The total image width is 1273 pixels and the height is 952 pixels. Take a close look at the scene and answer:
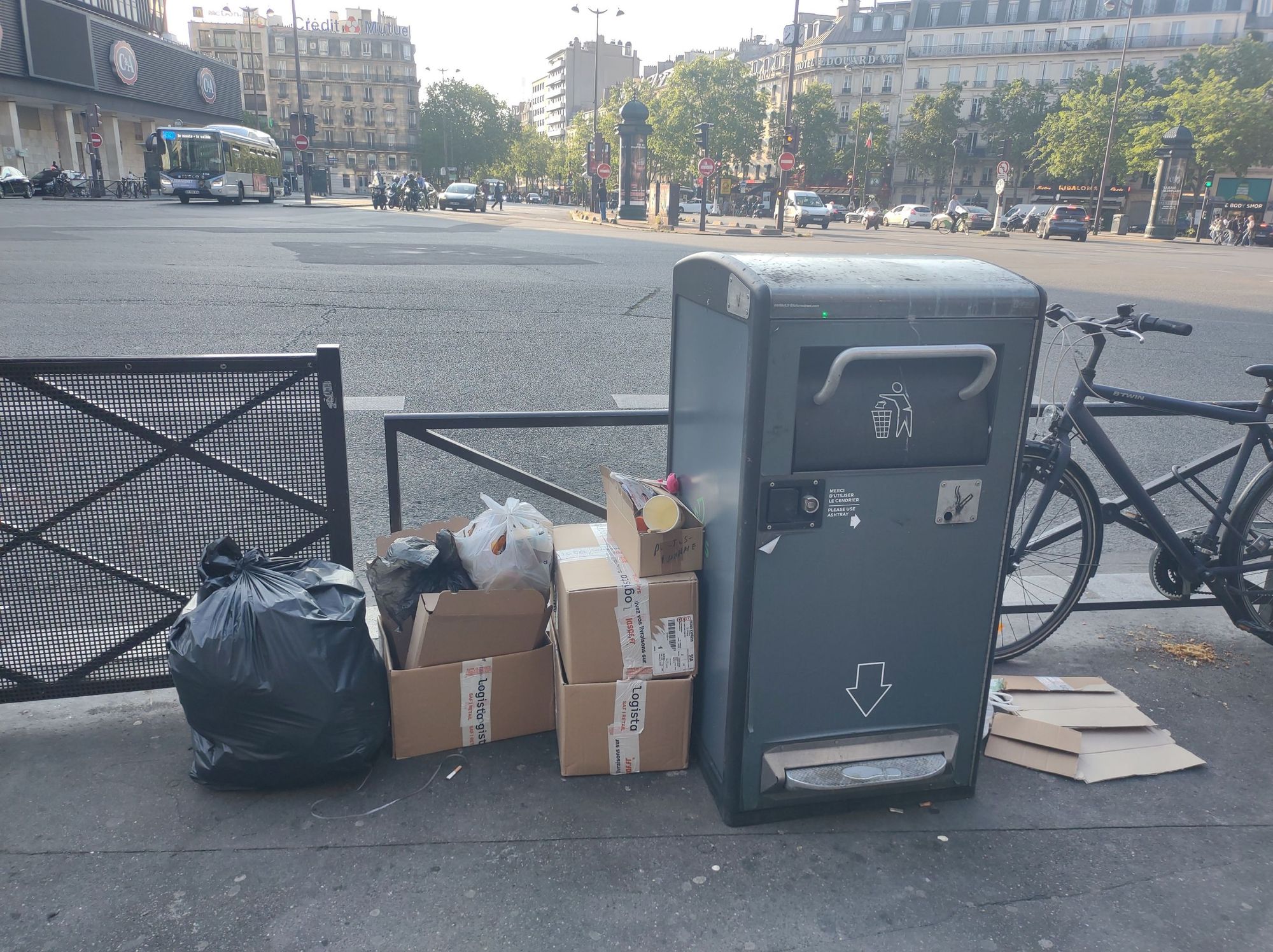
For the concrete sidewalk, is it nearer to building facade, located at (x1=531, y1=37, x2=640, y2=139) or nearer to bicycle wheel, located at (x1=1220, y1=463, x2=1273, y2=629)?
bicycle wheel, located at (x1=1220, y1=463, x2=1273, y2=629)

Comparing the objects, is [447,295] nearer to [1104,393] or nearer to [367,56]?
[1104,393]

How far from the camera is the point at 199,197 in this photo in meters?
44.7

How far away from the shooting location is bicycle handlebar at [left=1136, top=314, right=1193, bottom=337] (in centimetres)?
329

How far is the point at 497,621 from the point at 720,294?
1.22 meters

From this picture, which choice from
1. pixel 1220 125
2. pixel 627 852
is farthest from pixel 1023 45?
pixel 627 852

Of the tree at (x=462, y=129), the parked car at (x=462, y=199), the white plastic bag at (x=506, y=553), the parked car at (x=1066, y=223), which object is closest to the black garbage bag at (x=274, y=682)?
the white plastic bag at (x=506, y=553)

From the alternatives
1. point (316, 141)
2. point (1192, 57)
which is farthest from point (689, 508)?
point (316, 141)

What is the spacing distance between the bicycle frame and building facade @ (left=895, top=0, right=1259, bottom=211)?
8128 centimetres

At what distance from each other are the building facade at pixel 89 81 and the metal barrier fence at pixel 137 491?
178ft

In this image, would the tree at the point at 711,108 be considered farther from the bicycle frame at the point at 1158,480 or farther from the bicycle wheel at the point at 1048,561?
the bicycle wheel at the point at 1048,561

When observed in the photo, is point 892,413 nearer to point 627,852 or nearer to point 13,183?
point 627,852

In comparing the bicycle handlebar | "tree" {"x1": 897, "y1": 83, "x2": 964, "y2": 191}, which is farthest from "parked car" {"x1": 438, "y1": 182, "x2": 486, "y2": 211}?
"tree" {"x1": 897, "y1": 83, "x2": 964, "y2": 191}

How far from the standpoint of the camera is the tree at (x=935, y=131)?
83938 millimetres

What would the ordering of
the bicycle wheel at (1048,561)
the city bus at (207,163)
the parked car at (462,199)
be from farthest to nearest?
the parked car at (462,199) < the city bus at (207,163) < the bicycle wheel at (1048,561)
